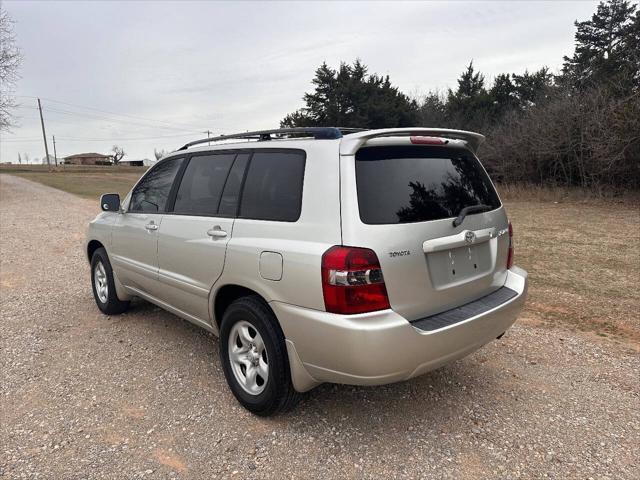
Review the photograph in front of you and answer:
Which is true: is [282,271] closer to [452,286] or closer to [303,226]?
[303,226]

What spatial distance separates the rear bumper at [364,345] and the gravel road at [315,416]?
1.60 feet

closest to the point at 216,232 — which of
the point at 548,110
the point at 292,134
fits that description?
the point at 292,134

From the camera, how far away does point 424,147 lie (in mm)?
2803

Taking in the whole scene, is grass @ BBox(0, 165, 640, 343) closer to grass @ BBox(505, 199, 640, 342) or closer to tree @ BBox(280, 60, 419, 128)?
grass @ BBox(505, 199, 640, 342)

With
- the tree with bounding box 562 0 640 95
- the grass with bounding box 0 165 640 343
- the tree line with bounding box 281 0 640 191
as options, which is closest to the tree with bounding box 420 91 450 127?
the tree line with bounding box 281 0 640 191

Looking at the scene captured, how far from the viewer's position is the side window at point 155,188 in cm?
389

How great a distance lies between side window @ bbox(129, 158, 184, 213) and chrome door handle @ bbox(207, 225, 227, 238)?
928 mm

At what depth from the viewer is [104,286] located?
194 inches

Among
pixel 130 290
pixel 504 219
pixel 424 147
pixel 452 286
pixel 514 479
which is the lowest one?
pixel 514 479

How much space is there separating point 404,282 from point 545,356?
2183 mm

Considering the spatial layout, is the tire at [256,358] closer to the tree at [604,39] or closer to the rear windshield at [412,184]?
the rear windshield at [412,184]

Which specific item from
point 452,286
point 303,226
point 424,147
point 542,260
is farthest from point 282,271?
point 542,260

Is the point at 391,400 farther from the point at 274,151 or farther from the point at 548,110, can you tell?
the point at 548,110

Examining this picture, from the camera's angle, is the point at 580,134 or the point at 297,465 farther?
the point at 580,134
